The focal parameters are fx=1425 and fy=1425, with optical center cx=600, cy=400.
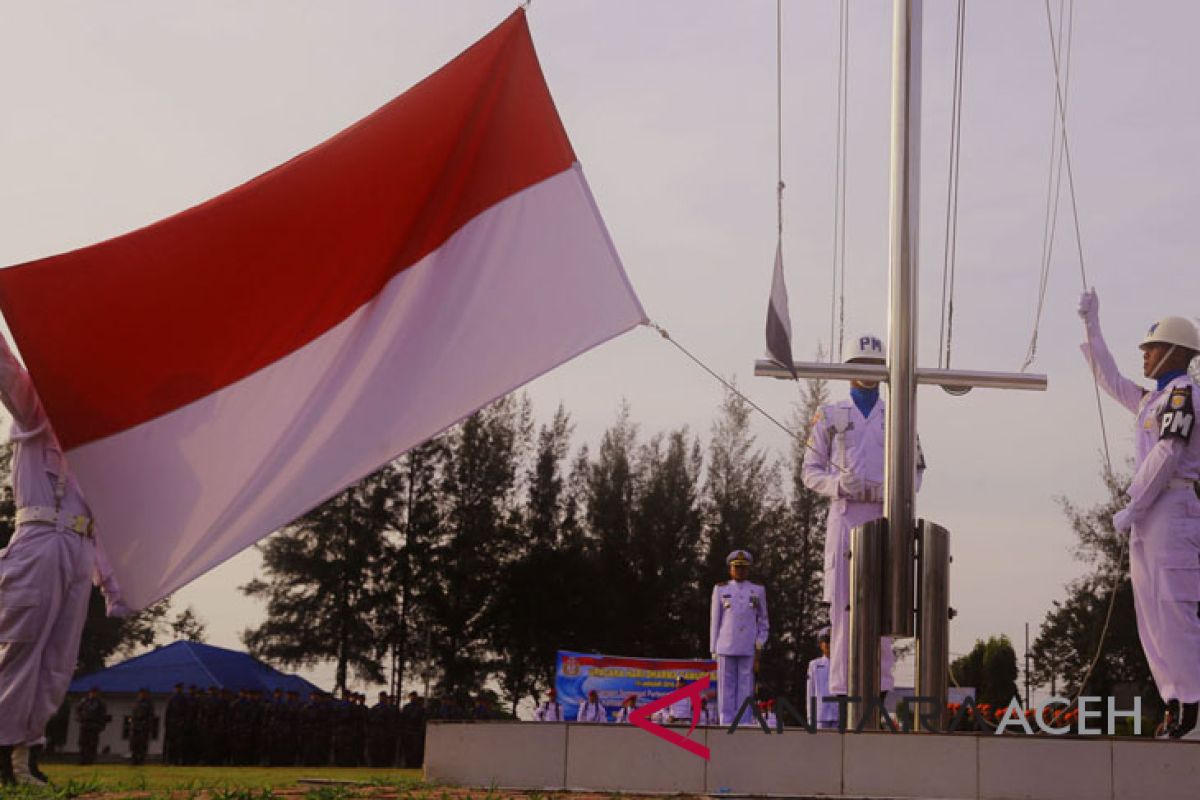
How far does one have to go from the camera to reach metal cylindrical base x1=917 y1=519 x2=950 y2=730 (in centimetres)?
783

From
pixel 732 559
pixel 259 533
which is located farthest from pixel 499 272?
pixel 732 559

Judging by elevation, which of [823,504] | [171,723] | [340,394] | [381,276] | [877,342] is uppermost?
[823,504]

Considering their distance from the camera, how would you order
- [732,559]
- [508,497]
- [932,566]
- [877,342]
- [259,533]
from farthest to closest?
[508,497] < [732,559] < [877,342] < [932,566] < [259,533]

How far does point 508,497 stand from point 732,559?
32249mm

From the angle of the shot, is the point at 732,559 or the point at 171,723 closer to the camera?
the point at 732,559

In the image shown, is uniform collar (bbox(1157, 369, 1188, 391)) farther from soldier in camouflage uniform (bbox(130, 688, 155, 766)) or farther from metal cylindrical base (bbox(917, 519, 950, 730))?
soldier in camouflage uniform (bbox(130, 688, 155, 766))

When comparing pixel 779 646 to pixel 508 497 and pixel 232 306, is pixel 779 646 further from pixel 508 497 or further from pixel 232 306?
pixel 232 306

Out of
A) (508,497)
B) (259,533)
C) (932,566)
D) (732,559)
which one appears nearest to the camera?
(259,533)

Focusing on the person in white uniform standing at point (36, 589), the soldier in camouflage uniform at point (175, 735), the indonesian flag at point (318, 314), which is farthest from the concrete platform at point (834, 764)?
the soldier in camouflage uniform at point (175, 735)

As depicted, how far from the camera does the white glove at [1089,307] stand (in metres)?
9.30

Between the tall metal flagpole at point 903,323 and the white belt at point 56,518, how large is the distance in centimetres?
498

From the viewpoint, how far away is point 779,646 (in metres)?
44.8

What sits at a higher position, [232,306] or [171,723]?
[232,306]

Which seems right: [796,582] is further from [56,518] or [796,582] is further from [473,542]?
[56,518]
